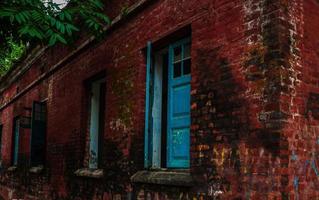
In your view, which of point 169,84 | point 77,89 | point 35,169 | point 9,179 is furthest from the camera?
point 9,179

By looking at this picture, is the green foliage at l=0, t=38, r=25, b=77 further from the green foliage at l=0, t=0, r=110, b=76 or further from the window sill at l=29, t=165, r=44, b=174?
the window sill at l=29, t=165, r=44, b=174

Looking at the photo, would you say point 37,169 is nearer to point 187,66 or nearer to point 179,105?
point 179,105

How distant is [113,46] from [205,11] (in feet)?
9.20

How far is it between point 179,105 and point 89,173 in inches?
115

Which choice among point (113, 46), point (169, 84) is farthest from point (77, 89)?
point (169, 84)

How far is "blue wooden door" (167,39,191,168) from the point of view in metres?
6.04

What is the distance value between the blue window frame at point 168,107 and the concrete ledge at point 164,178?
0.62 feet

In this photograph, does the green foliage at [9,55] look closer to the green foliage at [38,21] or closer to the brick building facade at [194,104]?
the green foliage at [38,21]

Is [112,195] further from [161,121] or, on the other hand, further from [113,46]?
[113,46]

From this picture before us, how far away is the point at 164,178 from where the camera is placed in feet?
19.2

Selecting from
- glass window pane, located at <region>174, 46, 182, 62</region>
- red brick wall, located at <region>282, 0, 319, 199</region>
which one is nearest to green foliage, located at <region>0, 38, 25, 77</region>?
glass window pane, located at <region>174, 46, 182, 62</region>

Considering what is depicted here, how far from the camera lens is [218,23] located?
209 inches

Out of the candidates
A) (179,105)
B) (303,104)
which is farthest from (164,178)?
(303,104)

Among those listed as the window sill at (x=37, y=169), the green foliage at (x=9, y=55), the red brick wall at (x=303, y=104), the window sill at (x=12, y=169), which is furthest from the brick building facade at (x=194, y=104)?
the window sill at (x=12, y=169)
